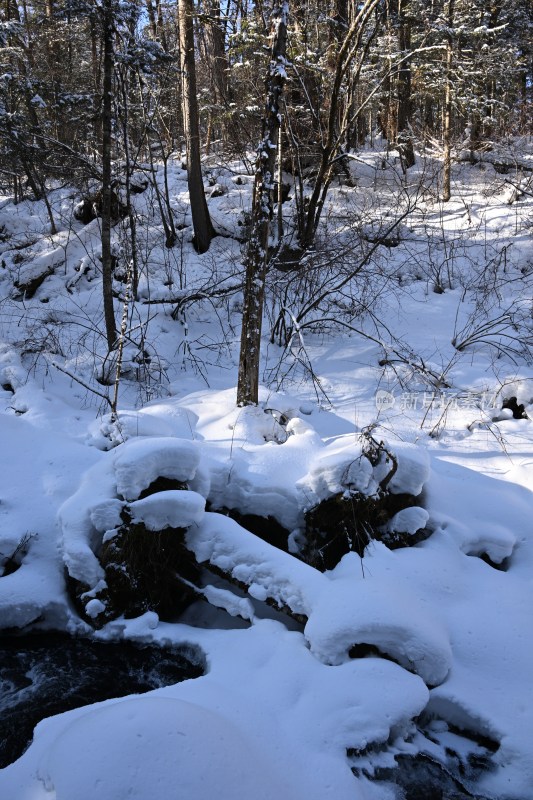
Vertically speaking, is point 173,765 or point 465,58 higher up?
point 465,58

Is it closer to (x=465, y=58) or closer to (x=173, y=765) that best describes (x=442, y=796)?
(x=173, y=765)

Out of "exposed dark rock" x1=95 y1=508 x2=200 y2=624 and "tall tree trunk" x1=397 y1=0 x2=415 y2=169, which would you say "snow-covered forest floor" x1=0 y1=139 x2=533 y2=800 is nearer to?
"exposed dark rock" x1=95 y1=508 x2=200 y2=624

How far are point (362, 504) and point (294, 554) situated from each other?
723mm

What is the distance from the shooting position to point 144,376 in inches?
309

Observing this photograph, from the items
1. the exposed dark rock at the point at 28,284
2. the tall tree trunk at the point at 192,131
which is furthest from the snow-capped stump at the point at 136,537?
the exposed dark rock at the point at 28,284

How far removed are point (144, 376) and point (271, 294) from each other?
2565 mm

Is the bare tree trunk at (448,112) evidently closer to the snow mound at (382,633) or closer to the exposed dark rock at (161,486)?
the exposed dark rock at (161,486)

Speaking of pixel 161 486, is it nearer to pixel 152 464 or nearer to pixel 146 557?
pixel 152 464

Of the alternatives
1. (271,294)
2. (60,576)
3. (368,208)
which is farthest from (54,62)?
(60,576)

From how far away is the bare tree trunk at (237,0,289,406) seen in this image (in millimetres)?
5258

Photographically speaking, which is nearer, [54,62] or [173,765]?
[173,765]

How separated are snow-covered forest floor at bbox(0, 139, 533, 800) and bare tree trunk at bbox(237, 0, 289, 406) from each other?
45 centimetres

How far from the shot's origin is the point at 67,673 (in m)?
3.83

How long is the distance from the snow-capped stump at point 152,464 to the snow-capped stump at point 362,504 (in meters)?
1.05
